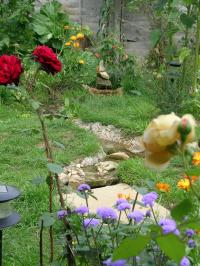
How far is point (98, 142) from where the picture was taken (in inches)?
196

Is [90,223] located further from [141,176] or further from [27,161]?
[27,161]

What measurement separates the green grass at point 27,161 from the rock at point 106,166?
25 cm

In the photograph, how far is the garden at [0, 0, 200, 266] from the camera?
4.18 feet

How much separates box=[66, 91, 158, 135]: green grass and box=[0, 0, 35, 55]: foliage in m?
1.46

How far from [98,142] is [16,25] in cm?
362

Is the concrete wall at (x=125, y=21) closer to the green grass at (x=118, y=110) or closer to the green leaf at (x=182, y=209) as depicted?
the green grass at (x=118, y=110)

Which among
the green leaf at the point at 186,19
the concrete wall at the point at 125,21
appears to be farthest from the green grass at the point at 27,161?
the concrete wall at the point at 125,21

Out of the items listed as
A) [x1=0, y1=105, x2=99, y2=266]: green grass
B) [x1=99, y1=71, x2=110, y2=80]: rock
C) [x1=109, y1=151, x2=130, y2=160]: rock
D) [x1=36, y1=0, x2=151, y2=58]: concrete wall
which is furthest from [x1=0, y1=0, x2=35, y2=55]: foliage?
[x1=109, y1=151, x2=130, y2=160]: rock

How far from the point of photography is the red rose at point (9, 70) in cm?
201

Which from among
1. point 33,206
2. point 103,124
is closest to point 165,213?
point 33,206

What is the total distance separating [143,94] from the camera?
7113 mm

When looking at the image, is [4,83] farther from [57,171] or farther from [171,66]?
[171,66]

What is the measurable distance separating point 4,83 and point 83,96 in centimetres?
464

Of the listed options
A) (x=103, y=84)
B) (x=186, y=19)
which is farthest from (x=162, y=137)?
(x=103, y=84)
